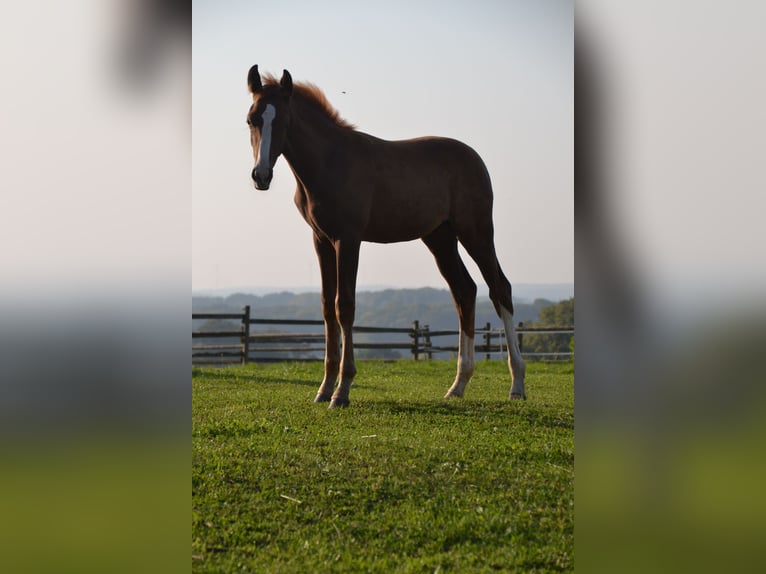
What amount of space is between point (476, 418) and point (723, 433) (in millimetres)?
4392

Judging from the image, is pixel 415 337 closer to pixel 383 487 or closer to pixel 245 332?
pixel 245 332

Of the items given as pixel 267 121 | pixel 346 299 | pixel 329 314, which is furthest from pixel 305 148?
pixel 329 314

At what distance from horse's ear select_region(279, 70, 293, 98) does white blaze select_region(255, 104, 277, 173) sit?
25 cm

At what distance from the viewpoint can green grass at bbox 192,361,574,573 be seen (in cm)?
273

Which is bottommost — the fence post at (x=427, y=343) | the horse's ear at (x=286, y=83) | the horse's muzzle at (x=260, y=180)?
the fence post at (x=427, y=343)

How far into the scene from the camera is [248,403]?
6.58 metres

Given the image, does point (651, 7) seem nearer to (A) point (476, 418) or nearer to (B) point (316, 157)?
(A) point (476, 418)

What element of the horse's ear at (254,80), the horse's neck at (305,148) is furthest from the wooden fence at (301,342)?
the horse's ear at (254,80)

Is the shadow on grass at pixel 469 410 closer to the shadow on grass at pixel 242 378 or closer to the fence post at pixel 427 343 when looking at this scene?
the shadow on grass at pixel 242 378

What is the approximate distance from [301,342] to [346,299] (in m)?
11.6

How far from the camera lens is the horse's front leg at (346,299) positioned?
635 cm

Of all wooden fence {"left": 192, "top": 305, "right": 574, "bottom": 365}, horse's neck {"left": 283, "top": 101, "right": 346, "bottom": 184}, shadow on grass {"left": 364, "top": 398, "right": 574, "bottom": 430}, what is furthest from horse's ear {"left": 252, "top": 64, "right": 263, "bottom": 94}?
wooden fence {"left": 192, "top": 305, "right": 574, "bottom": 365}

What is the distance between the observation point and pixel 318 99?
696 cm

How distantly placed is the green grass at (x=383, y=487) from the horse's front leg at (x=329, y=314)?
1.05 feet
